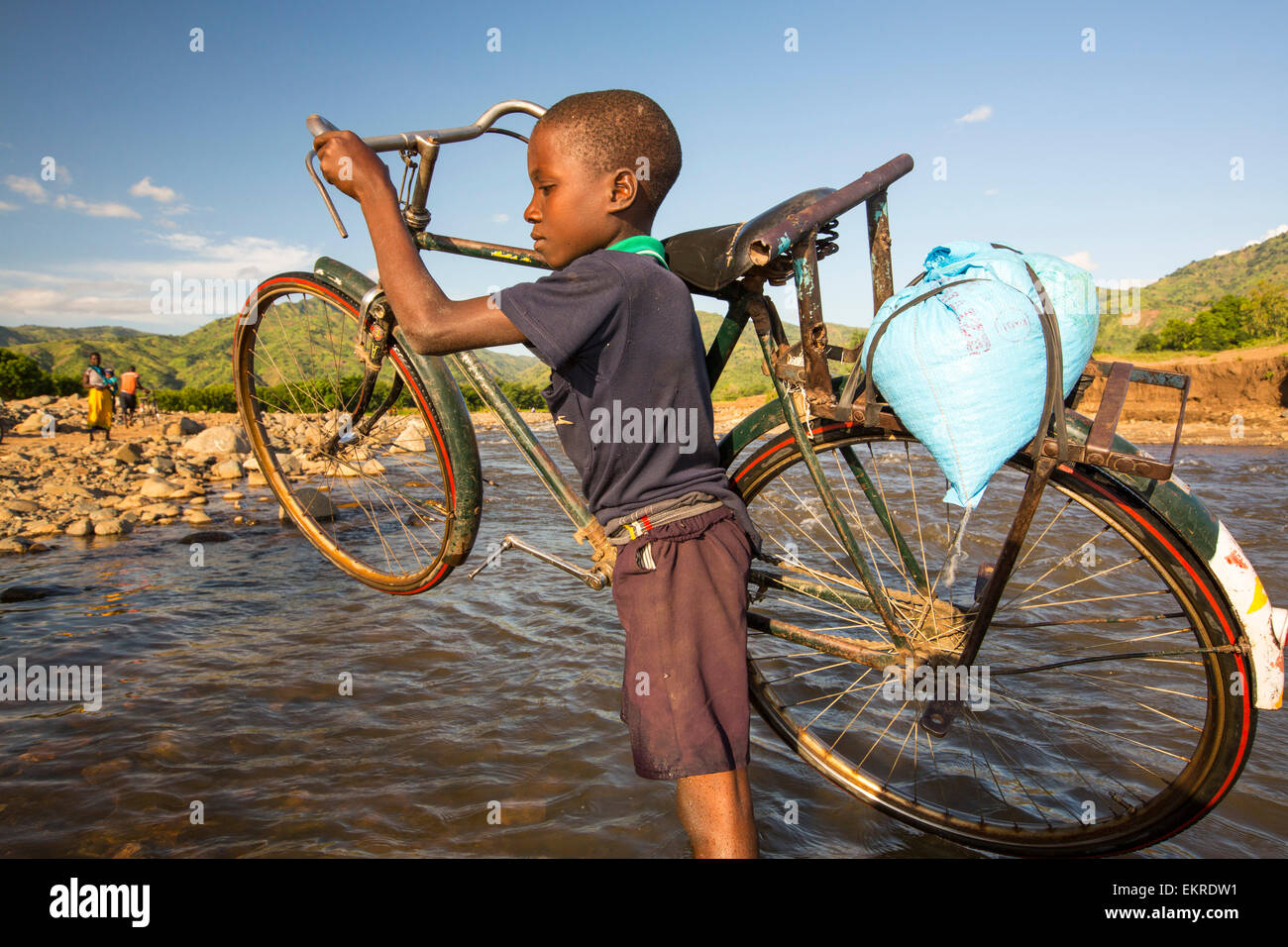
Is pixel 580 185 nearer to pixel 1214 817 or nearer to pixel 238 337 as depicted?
pixel 238 337

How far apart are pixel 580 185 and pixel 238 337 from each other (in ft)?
7.25

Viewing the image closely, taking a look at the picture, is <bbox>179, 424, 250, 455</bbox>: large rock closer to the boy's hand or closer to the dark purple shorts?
the boy's hand

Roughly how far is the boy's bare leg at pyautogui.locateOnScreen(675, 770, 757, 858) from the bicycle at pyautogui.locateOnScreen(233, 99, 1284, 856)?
23.7 inches

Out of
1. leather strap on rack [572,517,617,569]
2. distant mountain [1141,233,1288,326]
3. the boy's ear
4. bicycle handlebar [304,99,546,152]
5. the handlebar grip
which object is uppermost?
distant mountain [1141,233,1288,326]

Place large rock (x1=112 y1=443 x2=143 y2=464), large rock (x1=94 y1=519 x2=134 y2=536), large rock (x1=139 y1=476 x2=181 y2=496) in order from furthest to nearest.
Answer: large rock (x1=112 y1=443 x2=143 y2=464) → large rock (x1=139 y1=476 x2=181 y2=496) → large rock (x1=94 y1=519 x2=134 y2=536)

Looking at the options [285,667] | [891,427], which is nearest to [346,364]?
[285,667]

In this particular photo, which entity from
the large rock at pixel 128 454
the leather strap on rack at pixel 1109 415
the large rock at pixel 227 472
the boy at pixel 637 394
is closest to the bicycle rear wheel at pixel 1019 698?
the leather strap on rack at pixel 1109 415

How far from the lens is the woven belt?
1.73 metres

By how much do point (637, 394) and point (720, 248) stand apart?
0.60 meters

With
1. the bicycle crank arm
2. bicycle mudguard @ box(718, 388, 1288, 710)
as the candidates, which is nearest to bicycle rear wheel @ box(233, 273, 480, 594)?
the bicycle crank arm

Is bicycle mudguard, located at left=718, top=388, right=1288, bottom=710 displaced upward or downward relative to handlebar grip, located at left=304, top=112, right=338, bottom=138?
downward

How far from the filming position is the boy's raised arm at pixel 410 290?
5.09 ft

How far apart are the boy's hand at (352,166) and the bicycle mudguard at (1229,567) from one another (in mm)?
1865

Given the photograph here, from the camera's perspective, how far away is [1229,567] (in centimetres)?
168
